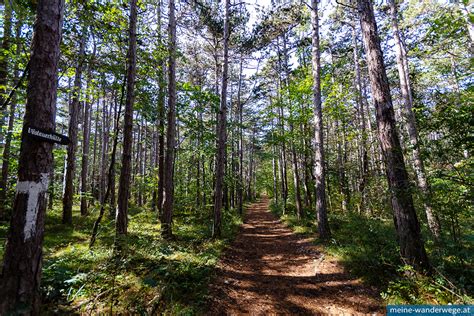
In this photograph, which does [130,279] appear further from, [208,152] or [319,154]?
[208,152]

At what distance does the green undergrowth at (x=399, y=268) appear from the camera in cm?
361

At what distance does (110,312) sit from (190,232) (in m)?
6.42

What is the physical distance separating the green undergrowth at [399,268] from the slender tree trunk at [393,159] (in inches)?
16.9

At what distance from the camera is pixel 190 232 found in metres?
9.47

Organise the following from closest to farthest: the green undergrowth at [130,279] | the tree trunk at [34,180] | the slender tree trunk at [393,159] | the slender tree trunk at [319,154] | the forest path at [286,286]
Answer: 1. the tree trunk at [34,180]
2. the green undergrowth at [130,279]
3. the forest path at [286,286]
4. the slender tree trunk at [393,159]
5. the slender tree trunk at [319,154]

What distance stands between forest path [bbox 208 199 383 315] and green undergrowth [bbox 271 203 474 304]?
1.12ft

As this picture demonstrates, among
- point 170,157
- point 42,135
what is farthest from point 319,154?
point 42,135

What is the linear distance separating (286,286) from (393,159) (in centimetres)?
367

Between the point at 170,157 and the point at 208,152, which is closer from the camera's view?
the point at 170,157

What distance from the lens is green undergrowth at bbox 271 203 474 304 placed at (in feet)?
11.8

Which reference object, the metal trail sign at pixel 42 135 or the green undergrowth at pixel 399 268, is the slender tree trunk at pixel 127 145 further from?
the green undergrowth at pixel 399 268

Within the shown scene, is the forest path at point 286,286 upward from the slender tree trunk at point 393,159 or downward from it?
downward

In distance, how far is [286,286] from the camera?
4867 mm

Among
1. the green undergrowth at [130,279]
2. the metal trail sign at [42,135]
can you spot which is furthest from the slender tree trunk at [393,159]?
the metal trail sign at [42,135]
